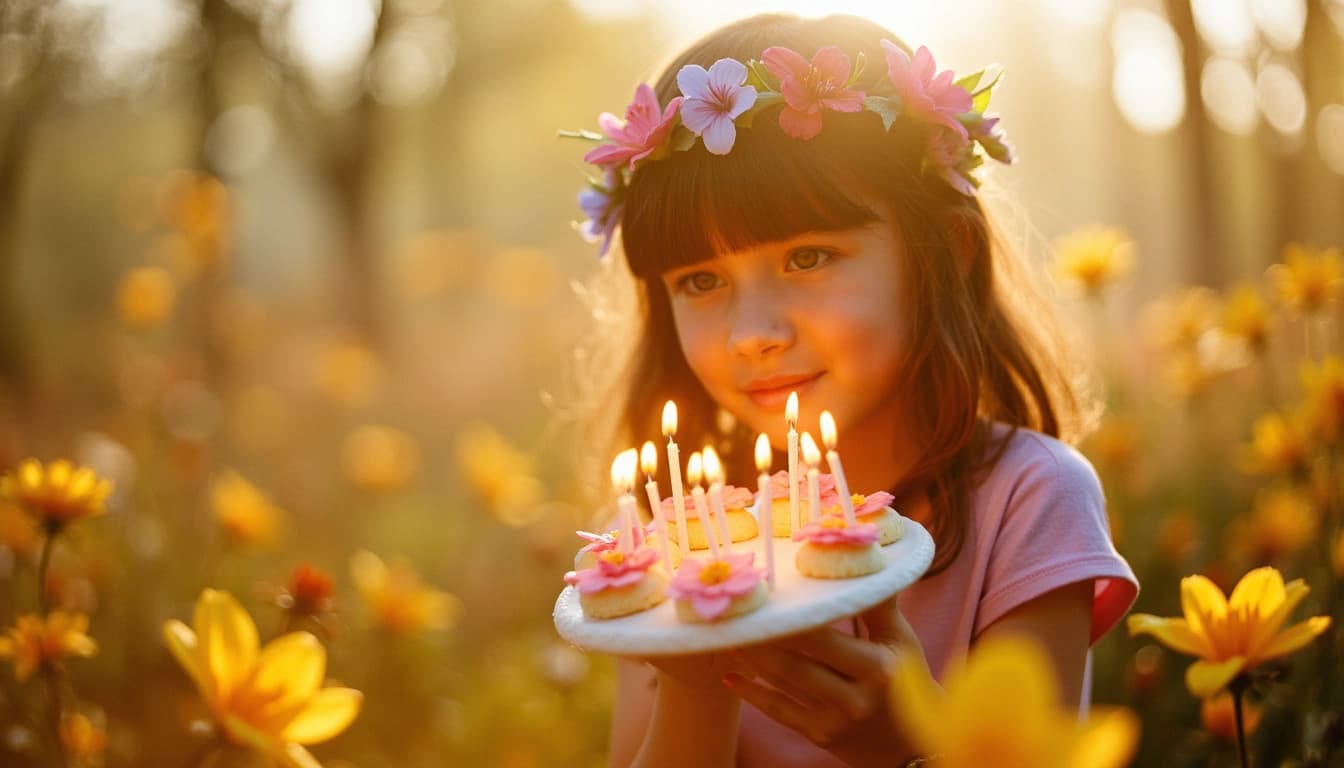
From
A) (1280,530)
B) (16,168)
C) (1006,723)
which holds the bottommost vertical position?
(1280,530)

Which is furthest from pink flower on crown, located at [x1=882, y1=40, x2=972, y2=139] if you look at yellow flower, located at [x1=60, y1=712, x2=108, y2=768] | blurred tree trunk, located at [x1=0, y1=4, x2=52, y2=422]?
blurred tree trunk, located at [x1=0, y1=4, x2=52, y2=422]

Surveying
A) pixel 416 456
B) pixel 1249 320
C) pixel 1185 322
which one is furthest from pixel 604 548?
pixel 416 456

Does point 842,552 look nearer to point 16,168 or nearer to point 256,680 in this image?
point 256,680

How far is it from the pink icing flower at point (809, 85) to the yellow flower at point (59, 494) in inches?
51.9

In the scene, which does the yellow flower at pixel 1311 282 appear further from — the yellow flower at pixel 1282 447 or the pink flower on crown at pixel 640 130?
the pink flower on crown at pixel 640 130

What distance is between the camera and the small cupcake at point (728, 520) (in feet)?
4.36

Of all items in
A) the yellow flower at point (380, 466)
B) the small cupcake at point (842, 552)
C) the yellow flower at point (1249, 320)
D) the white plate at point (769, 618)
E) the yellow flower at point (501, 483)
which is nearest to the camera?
the white plate at point (769, 618)

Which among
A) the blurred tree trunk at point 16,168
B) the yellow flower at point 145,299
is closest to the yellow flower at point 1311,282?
the yellow flower at point 145,299

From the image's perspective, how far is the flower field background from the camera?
1.74m

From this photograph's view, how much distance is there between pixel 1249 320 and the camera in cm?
258

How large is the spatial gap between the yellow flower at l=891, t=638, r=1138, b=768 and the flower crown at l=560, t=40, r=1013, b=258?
103cm

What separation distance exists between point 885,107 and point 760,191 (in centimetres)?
23

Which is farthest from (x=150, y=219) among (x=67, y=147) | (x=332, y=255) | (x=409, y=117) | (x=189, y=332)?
(x=67, y=147)

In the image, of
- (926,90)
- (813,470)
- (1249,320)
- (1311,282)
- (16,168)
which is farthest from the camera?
(16,168)
